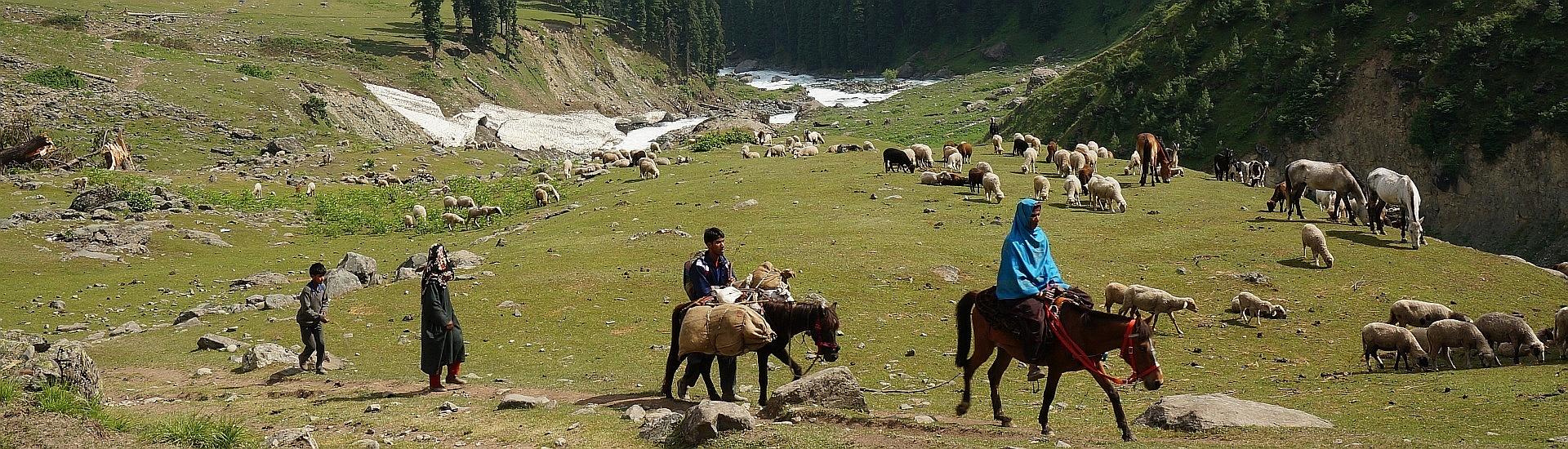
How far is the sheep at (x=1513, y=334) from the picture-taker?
15.6 metres

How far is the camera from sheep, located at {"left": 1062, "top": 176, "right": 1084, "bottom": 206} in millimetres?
32500

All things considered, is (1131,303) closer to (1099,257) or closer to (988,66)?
(1099,257)

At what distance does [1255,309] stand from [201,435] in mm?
18169

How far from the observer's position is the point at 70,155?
44.0m

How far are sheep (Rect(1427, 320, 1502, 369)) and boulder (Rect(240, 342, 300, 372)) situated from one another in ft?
62.7

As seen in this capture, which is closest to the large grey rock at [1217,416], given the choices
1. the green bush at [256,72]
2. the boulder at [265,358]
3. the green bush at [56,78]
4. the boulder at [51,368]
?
the boulder at [51,368]

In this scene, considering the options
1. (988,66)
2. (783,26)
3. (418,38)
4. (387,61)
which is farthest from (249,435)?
(783,26)

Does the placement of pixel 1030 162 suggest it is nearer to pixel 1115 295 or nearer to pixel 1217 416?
pixel 1115 295

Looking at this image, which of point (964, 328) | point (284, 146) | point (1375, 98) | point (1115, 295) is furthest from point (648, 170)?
point (1375, 98)

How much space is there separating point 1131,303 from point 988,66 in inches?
4531

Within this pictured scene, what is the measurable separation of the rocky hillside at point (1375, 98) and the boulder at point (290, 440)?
41080 mm

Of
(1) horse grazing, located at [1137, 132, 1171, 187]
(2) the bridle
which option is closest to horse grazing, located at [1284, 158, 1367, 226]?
(1) horse grazing, located at [1137, 132, 1171, 187]

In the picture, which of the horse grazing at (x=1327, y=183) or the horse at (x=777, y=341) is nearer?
the horse at (x=777, y=341)

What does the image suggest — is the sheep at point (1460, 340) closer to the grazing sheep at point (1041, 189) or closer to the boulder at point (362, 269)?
the grazing sheep at point (1041, 189)
